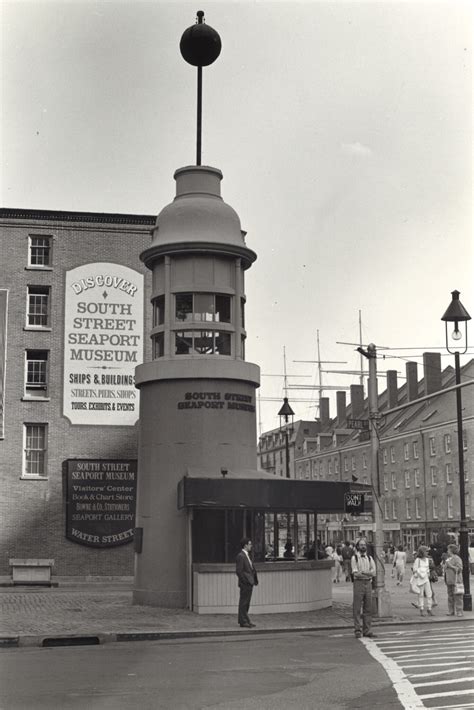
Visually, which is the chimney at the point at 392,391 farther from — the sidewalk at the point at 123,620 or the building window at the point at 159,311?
the building window at the point at 159,311

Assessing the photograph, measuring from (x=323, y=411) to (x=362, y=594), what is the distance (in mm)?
104085

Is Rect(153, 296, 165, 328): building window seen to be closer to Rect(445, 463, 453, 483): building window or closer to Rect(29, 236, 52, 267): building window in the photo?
Rect(29, 236, 52, 267): building window

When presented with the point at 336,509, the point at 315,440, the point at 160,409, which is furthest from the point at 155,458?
the point at 315,440

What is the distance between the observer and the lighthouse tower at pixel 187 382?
2517cm

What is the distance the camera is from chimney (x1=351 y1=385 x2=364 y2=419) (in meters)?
104

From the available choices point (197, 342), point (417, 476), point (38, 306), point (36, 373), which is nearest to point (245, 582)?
point (197, 342)

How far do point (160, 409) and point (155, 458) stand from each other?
1.30m

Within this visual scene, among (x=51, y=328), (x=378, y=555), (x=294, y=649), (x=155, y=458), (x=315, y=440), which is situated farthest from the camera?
(x=315, y=440)

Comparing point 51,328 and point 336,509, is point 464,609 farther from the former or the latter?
point 51,328

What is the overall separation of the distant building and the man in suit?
4791 centimetres

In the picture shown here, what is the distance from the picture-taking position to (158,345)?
89.9ft

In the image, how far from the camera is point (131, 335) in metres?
37.8

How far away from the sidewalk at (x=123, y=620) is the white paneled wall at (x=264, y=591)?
11.1 inches

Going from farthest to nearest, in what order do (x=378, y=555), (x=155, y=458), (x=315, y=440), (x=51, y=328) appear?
(x=315, y=440), (x=51, y=328), (x=155, y=458), (x=378, y=555)
